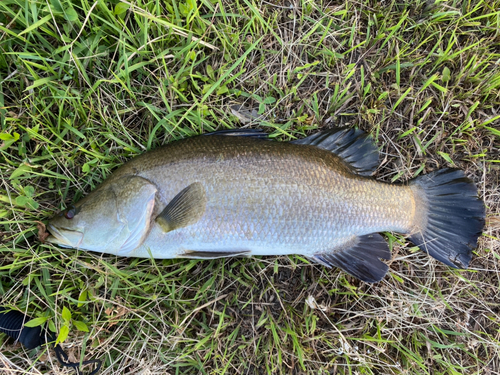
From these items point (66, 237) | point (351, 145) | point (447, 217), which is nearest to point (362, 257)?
point (447, 217)

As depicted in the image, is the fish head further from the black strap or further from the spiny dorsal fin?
the black strap

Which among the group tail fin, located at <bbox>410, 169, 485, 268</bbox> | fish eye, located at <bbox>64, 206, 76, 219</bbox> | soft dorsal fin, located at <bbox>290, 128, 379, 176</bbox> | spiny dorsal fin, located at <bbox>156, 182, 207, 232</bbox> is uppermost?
fish eye, located at <bbox>64, 206, 76, 219</bbox>

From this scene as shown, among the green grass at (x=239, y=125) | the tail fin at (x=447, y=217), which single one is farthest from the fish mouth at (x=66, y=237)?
the tail fin at (x=447, y=217)

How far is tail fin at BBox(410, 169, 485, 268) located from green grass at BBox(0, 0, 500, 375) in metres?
0.17

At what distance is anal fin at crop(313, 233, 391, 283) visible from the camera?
236 centimetres

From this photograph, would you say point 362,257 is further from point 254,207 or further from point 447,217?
point 254,207

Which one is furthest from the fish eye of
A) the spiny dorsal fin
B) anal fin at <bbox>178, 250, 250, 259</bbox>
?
anal fin at <bbox>178, 250, 250, 259</bbox>

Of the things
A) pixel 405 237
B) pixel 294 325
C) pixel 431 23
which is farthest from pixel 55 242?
pixel 431 23

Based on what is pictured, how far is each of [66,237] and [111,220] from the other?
1.20ft

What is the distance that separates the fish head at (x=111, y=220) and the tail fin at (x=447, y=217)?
218 centimetres

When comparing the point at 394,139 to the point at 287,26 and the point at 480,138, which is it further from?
the point at 287,26

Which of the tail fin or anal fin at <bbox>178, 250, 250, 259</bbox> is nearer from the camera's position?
anal fin at <bbox>178, 250, 250, 259</bbox>

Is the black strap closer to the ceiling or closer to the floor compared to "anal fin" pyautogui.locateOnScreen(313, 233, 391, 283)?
closer to the ceiling

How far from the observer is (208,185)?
214 cm
